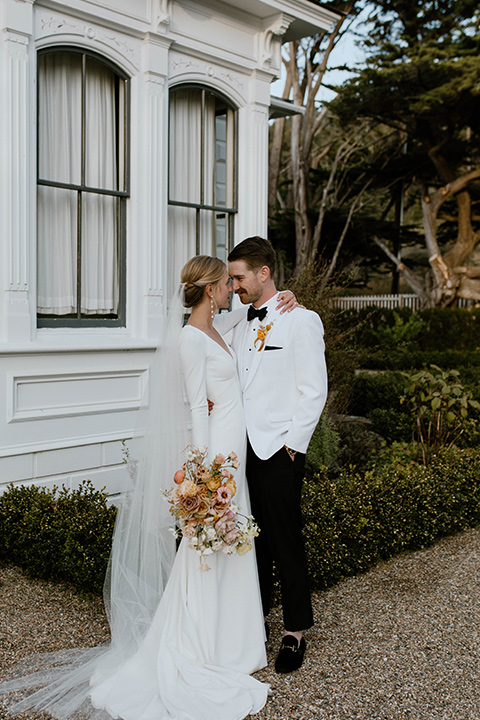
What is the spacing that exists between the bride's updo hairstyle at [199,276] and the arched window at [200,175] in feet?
10.4

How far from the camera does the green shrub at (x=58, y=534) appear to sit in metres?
4.12

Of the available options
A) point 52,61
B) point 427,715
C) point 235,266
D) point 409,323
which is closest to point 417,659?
point 427,715

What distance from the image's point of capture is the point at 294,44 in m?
19.2

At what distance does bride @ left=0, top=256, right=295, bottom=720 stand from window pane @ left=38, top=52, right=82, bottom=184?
9.06 feet

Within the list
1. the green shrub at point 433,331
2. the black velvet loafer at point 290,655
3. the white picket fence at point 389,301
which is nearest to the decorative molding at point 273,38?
the black velvet loafer at point 290,655

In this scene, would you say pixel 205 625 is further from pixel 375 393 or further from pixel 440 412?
pixel 375 393

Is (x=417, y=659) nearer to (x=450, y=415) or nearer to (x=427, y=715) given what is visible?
(x=427, y=715)

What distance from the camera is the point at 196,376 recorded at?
3.14m

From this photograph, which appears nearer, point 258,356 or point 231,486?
point 231,486

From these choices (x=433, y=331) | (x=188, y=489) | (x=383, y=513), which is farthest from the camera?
(x=433, y=331)

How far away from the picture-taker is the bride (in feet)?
9.81

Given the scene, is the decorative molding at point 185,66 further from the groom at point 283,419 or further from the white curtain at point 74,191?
the groom at point 283,419

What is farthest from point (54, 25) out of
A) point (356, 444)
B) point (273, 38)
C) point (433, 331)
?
point (433, 331)

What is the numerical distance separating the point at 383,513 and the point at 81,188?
360 centimetres
